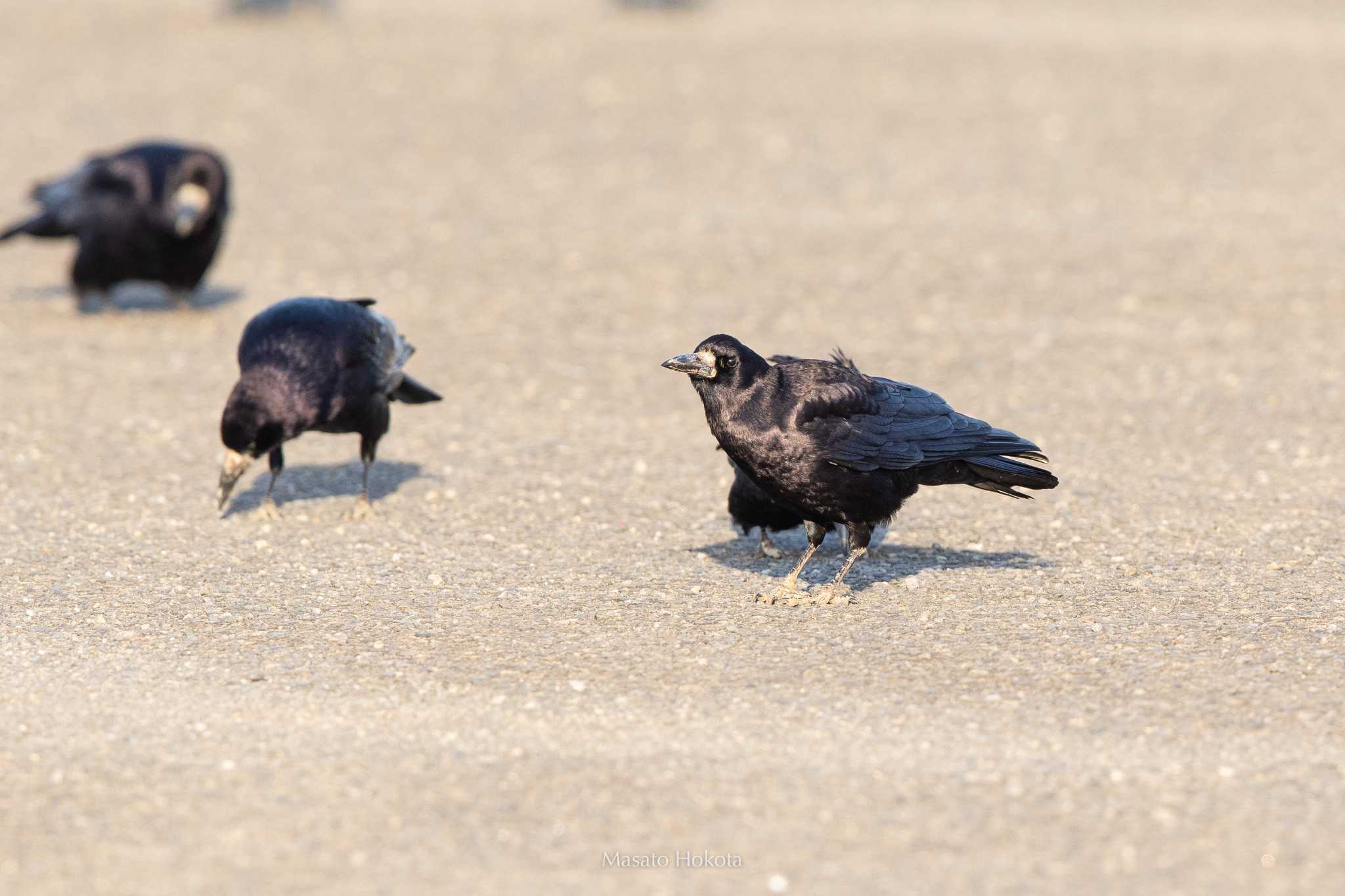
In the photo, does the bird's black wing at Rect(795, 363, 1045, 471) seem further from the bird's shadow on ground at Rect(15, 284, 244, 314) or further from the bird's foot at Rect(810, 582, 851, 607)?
the bird's shadow on ground at Rect(15, 284, 244, 314)

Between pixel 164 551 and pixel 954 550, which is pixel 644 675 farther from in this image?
pixel 164 551

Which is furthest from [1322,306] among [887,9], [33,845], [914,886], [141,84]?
[887,9]

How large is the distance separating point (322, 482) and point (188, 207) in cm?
413

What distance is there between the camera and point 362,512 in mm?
8344

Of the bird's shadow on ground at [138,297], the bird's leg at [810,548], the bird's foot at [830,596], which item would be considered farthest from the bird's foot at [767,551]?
the bird's shadow on ground at [138,297]

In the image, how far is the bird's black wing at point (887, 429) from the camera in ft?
22.2

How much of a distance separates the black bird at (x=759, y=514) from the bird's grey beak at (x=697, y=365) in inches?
34.7

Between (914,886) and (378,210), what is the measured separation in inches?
447

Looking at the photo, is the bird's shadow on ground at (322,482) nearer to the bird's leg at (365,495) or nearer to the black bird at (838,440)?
the bird's leg at (365,495)

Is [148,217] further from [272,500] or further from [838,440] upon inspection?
[838,440]

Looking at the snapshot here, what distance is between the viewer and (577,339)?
1180 cm

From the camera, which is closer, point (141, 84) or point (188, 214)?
point (188, 214)

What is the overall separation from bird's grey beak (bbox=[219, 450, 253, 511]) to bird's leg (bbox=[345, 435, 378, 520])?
0.54m

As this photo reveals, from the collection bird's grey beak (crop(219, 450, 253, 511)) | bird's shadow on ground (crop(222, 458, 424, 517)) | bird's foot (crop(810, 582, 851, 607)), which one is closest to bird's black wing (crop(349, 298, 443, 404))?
bird's shadow on ground (crop(222, 458, 424, 517))
